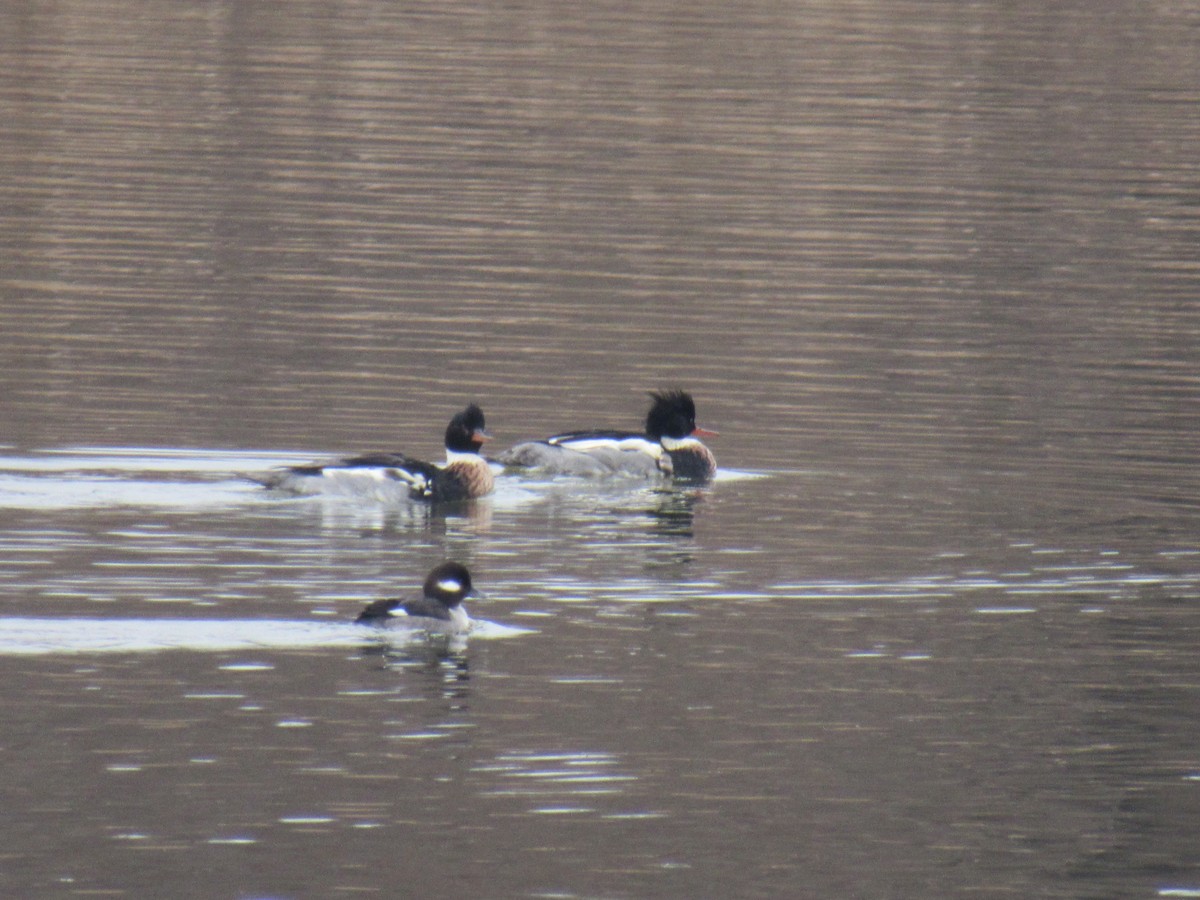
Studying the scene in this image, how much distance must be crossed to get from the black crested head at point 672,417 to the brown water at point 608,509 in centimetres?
51

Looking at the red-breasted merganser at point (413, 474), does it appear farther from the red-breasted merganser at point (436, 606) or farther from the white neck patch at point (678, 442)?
the red-breasted merganser at point (436, 606)

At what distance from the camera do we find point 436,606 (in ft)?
44.8

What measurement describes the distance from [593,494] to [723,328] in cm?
679

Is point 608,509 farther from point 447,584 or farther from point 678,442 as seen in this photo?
point 447,584

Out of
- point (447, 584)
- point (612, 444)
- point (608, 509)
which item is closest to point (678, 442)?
point (612, 444)

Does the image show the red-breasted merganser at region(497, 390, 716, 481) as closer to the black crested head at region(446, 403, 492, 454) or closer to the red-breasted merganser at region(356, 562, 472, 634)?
the black crested head at region(446, 403, 492, 454)

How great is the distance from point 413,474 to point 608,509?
144 cm

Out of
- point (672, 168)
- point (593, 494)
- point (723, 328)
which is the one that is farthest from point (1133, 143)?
point (593, 494)

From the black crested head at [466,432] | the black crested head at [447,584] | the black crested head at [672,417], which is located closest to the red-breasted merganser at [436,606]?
the black crested head at [447,584]

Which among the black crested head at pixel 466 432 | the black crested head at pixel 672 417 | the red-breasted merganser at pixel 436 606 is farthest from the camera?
the black crested head at pixel 672 417

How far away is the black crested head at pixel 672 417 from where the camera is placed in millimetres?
19938

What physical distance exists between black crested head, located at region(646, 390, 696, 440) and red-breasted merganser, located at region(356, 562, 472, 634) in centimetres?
616

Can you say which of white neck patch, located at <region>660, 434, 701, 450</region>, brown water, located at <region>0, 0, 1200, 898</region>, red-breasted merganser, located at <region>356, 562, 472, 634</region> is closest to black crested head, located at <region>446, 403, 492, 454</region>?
brown water, located at <region>0, 0, 1200, 898</region>

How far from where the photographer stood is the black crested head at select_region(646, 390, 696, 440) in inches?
785
